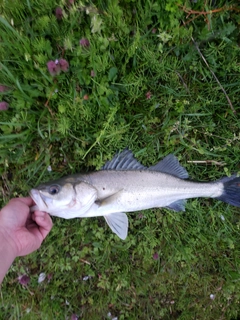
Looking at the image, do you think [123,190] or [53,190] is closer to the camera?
[53,190]

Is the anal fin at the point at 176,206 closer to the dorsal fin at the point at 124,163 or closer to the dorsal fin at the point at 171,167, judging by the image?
the dorsal fin at the point at 171,167

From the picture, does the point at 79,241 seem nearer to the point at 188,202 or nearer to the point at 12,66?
the point at 188,202

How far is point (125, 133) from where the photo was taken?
8.97 ft

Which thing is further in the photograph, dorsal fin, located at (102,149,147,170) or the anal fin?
the anal fin

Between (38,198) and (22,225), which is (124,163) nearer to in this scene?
(38,198)

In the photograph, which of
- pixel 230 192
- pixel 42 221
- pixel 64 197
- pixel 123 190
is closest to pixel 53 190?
pixel 64 197

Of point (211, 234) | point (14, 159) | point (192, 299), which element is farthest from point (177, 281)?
point (14, 159)

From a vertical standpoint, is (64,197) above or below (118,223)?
above

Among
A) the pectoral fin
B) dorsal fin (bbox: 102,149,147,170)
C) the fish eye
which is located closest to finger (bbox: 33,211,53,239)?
the fish eye

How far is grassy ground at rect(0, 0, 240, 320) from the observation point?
245 cm

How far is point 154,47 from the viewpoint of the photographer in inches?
103

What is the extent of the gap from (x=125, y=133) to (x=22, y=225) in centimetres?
136

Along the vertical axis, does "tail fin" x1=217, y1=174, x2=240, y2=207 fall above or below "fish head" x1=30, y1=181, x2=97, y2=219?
below

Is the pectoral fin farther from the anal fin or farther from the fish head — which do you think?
the anal fin
